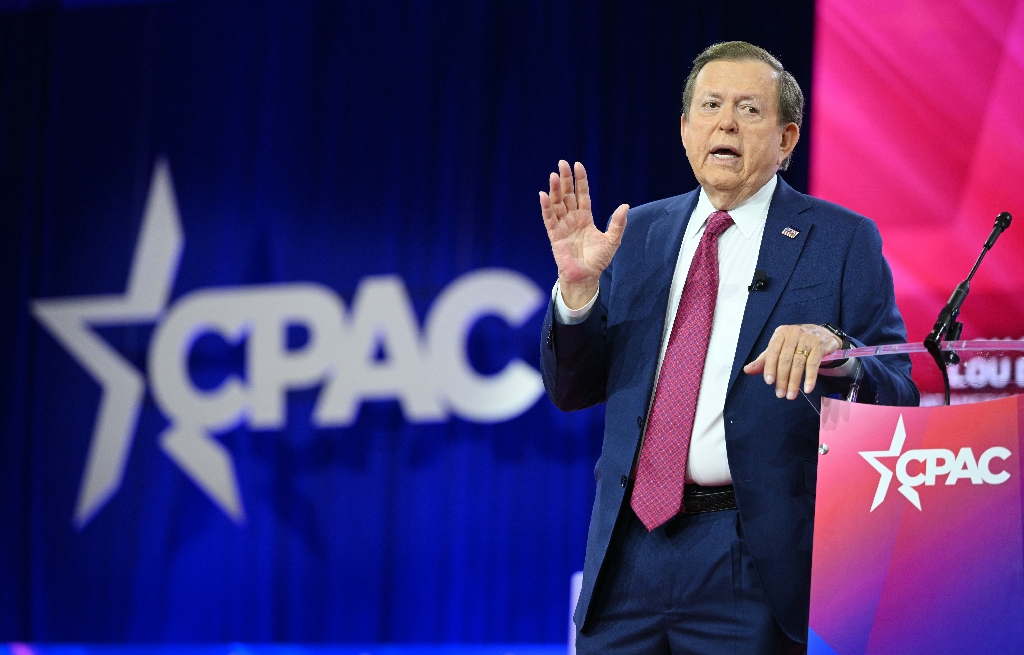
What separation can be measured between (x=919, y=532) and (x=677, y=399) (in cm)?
54

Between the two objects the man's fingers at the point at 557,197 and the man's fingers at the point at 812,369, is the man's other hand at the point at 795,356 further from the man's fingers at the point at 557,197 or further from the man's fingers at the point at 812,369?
the man's fingers at the point at 557,197

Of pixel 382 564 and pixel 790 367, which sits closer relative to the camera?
pixel 790 367

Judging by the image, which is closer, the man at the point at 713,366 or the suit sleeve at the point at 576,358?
the man at the point at 713,366

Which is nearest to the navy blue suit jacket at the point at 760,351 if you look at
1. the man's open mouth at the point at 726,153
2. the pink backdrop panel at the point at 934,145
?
the man's open mouth at the point at 726,153

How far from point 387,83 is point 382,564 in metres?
2.23

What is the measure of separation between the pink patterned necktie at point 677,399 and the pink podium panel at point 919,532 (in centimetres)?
34

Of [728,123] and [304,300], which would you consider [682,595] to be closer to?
[728,123]

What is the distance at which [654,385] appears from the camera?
1.79m

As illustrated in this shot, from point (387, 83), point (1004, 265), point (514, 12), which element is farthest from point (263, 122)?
point (1004, 265)

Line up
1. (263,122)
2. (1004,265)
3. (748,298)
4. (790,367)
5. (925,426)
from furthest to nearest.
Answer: (263,122) < (1004,265) < (748,298) < (790,367) < (925,426)

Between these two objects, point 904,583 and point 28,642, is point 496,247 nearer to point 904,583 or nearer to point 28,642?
point 28,642

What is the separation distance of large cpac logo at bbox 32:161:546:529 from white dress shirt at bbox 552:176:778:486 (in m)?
2.70

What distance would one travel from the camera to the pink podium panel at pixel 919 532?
1.23 metres

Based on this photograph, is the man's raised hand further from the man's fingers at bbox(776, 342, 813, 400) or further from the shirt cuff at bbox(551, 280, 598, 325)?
the man's fingers at bbox(776, 342, 813, 400)
